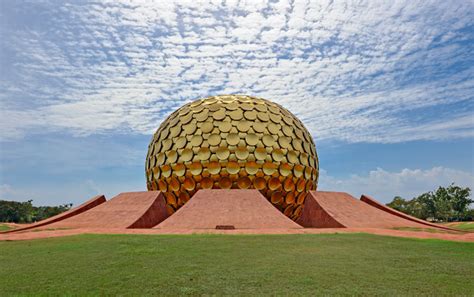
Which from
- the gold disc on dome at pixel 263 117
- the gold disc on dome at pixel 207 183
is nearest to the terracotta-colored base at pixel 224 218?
the gold disc on dome at pixel 207 183

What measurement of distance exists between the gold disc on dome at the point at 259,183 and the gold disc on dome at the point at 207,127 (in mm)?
3812

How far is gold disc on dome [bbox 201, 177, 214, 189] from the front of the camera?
60.2 ft

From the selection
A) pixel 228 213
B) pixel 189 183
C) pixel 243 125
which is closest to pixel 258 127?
pixel 243 125

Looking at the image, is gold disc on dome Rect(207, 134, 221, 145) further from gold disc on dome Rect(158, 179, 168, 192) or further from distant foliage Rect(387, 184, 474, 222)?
distant foliage Rect(387, 184, 474, 222)

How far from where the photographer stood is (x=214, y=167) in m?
18.2

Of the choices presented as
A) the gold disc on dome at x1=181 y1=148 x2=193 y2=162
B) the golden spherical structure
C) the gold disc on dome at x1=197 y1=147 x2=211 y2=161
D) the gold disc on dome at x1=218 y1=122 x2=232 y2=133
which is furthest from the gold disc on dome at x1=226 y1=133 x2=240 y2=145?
the gold disc on dome at x1=181 y1=148 x2=193 y2=162

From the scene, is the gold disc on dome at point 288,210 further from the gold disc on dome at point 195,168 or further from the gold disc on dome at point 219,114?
the gold disc on dome at point 219,114

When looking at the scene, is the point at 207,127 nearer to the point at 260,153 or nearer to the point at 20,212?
the point at 260,153

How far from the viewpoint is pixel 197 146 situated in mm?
18750

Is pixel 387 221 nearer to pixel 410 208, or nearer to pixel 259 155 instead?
pixel 259 155

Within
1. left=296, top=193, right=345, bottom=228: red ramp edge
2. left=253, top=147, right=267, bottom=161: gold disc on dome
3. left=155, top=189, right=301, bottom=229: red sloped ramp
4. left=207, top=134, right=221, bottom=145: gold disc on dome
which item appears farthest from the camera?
left=207, top=134, right=221, bottom=145: gold disc on dome

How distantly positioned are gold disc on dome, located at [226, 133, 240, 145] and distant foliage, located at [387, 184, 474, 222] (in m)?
34.8

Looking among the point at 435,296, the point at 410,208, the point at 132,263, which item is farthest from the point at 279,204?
the point at 410,208

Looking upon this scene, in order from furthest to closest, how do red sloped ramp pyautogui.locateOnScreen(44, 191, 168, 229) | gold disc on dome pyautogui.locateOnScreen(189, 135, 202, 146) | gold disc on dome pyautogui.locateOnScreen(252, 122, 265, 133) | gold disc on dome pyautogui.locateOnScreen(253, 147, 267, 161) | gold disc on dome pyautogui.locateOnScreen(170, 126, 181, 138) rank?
gold disc on dome pyautogui.locateOnScreen(170, 126, 181, 138), gold disc on dome pyautogui.locateOnScreen(252, 122, 265, 133), gold disc on dome pyautogui.locateOnScreen(189, 135, 202, 146), gold disc on dome pyautogui.locateOnScreen(253, 147, 267, 161), red sloped ramp pyautogui.locateOnScreen(44, 191, 168, 229)
